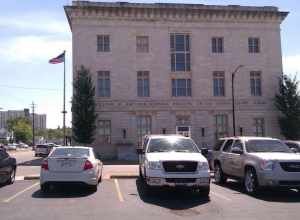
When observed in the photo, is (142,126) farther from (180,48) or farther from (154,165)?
(154,165)

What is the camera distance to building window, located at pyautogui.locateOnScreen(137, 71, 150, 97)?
43062 mm

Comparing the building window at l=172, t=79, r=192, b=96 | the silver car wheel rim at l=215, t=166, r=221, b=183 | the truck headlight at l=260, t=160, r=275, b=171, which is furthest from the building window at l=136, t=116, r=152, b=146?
the truck headlight at l=260, t=160, r=275, b=171

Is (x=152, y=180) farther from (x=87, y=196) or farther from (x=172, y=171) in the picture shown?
(x=87, y=196)

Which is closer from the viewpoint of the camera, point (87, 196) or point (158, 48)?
point (87, 196)

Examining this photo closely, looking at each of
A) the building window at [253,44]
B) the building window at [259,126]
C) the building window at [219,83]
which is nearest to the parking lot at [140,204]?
the building window at [219,83]

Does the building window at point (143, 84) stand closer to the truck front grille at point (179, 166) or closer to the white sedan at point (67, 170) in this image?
the white sedan at point (67, 170)

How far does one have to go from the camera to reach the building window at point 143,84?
43.1 meters

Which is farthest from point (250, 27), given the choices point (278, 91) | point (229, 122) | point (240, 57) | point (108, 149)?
point (108, 149)

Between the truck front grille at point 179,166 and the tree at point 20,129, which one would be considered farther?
the tree at point 20,129

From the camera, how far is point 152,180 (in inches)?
527

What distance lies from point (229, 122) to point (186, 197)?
30.6 m

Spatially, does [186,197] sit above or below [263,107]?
below

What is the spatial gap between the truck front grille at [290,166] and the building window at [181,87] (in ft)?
97.5

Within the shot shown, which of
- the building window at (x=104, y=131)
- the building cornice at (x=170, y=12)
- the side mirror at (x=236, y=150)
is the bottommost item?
the side mirror at (x=236, y=150)
